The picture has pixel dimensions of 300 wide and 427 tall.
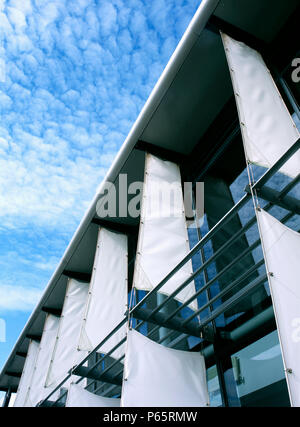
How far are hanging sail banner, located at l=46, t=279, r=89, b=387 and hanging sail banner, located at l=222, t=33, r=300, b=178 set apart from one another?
5.31m

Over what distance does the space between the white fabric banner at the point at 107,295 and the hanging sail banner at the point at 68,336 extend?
2.04ft

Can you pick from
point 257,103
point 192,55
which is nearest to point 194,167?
point 192,55

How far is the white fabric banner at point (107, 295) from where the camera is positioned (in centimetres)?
721

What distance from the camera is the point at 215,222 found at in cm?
659

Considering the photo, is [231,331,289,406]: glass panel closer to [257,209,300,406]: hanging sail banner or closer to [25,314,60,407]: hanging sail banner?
[257,209,300,406]: hanging sail banner

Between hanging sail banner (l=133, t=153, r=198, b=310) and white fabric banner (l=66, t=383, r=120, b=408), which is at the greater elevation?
hanging sail banner (l=133, t=153, r=198, b=310)

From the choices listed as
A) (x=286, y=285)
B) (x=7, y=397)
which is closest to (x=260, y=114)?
(x=286, y=285)

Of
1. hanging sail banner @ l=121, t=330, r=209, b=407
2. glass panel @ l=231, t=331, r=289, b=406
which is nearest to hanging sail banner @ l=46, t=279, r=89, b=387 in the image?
hanging sail banner @ l=121, t=330, r=209, b=407

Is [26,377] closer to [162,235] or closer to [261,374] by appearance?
[162,235]

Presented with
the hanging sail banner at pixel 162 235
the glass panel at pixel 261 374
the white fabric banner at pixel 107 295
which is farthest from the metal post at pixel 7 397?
the glass panel at pixel 261 374

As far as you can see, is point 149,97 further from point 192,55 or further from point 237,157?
point 237,157

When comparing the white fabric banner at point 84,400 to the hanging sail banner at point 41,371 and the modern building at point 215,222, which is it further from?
the hanging sail banner at point 41,371

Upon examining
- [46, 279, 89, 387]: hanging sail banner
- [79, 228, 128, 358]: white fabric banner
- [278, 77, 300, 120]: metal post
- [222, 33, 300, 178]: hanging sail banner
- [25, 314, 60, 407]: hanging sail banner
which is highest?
[278, 77, 300, 120]: metal post

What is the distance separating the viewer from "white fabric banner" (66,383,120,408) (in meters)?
6.43
